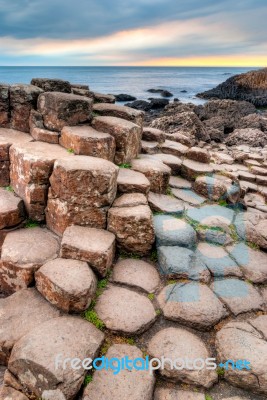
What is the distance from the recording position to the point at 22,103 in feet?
15.1

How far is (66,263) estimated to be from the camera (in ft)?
9.68

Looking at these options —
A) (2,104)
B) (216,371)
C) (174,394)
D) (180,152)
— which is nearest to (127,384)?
(174,394)

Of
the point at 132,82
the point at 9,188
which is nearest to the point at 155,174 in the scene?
the point at 9,188

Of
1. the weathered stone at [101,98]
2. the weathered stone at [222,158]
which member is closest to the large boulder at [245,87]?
the weathered stone at [222,158]

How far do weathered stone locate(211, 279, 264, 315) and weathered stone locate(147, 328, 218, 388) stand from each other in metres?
0.59

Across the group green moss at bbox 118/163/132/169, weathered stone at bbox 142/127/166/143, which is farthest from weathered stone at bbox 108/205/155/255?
weathered stone at bbox 142/127/166/143

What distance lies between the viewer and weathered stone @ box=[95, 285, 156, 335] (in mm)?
2621

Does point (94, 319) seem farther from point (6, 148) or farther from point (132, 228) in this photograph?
point (6, 148)

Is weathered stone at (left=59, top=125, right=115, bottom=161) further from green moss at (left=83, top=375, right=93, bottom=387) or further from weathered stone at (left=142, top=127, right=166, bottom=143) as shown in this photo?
green moss at (left=83, top=375, right=93, bottom=387)

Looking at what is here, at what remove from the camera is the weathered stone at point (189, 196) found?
4.74 m

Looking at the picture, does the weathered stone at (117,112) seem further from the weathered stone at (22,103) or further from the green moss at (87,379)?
the green moss at (87,379)

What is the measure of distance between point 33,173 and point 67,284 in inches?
59.8

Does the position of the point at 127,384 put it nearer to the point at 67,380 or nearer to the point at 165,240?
the point at 67,380

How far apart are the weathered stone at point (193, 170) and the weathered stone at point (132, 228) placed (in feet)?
7.33
